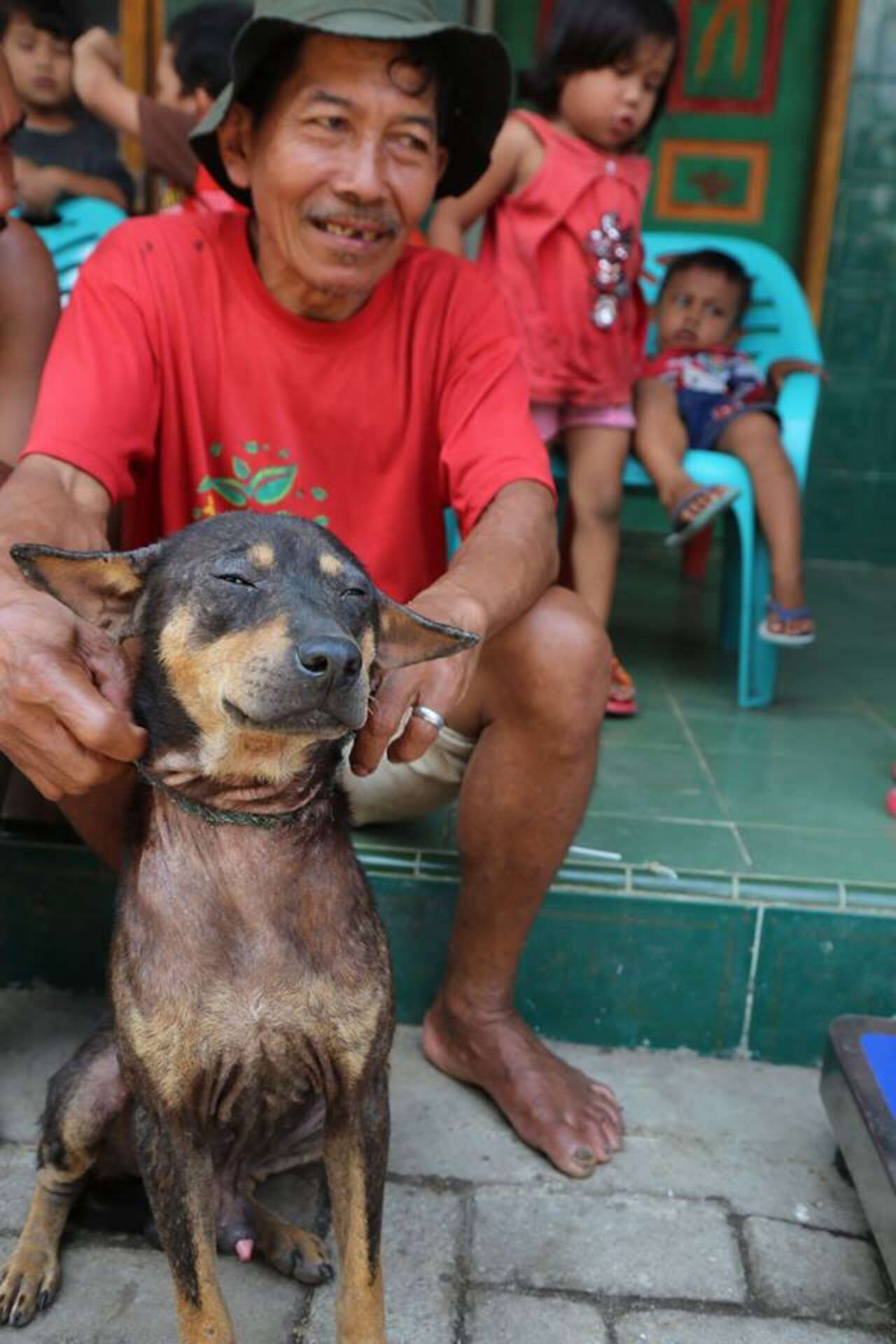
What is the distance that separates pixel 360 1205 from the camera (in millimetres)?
1793

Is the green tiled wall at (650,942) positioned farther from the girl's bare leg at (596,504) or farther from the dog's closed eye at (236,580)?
the girl's bare leg at (596,504)

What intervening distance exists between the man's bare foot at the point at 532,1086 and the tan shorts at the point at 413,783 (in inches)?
16.8

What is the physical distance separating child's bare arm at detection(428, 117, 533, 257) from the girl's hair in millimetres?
229

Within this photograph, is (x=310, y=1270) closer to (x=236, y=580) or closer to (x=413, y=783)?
(x=413, y=783)

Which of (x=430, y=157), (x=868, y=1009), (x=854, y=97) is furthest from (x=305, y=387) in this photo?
(x=854, y=97)

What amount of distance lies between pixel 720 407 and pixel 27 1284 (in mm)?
3294

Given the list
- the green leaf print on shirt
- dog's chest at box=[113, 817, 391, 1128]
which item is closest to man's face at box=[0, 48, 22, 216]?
the green leaf print on shirt

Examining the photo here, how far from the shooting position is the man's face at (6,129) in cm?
248

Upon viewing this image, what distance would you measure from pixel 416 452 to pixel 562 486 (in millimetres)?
1694

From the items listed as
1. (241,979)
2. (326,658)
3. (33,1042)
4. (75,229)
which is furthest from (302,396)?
(75,229)

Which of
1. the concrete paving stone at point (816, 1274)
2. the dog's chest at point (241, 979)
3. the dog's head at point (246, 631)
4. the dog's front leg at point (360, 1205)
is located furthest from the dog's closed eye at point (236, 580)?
the concrete paving stone at point (816, 1274)

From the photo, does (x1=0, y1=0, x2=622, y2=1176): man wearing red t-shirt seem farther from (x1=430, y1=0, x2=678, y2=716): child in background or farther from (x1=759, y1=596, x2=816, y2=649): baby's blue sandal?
(x1=759, y1=596, x2=816, y2=649): baby's blue sandal

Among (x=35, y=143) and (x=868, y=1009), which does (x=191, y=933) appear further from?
(x=35, y=143)

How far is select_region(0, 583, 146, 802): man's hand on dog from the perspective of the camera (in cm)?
168
